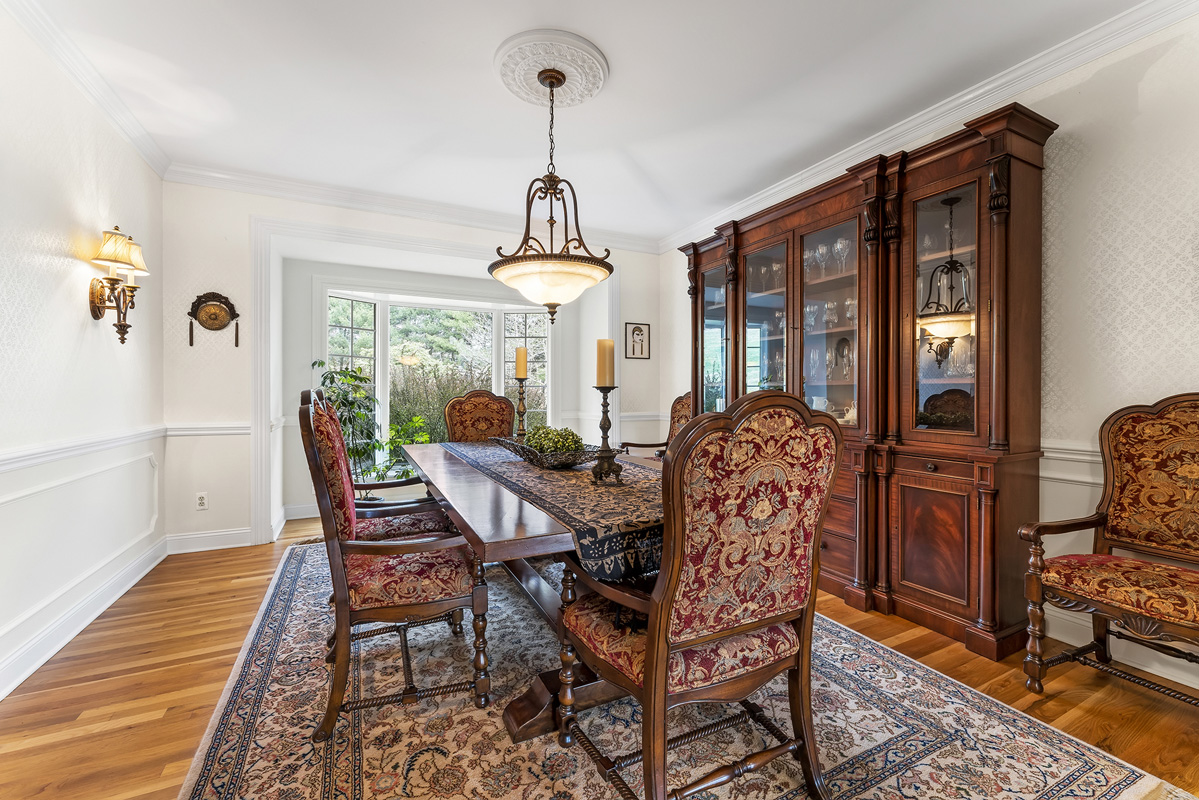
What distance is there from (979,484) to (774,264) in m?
1.71

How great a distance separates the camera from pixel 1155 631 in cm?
165

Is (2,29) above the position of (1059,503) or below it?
above

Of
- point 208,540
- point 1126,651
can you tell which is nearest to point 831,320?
point 1126,651

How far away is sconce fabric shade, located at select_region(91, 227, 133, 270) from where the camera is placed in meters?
2.57

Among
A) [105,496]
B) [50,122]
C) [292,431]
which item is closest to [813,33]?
[50,122]

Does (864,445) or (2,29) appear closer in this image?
(2,29)

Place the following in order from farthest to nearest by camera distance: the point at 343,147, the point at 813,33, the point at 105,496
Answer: the point at 343,147 < the point at 105,496 < the point at 813,33

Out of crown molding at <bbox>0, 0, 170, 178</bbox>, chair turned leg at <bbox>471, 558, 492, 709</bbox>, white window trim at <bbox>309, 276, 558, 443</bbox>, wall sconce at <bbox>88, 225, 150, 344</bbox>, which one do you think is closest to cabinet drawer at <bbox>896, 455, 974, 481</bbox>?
chair turned leg at <bbox>471, 558, 492, 709</bbox>

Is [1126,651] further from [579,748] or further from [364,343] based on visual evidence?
[364,343]

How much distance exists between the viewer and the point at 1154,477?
2.00 meters

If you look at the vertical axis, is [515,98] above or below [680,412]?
above

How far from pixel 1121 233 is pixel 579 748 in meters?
2.87

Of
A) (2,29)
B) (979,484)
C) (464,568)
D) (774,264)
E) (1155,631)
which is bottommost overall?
(1155,631)

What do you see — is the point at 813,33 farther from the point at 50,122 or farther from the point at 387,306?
the point at 387,306
